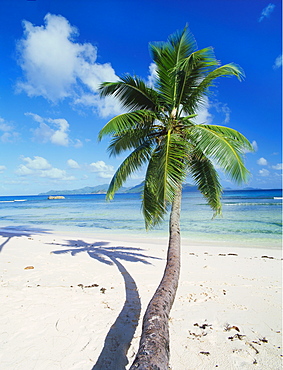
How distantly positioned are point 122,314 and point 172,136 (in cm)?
392

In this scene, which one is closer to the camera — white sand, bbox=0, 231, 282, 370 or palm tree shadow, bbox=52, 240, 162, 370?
palm tree shadow, bbox=52, 240, 162, 370

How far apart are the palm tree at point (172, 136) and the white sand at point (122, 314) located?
1214 mm

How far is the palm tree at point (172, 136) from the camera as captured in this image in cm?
Answer: 557

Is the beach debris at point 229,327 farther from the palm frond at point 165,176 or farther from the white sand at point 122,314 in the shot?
the palm frond at point 165,176

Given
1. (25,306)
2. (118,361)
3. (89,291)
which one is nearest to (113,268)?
(89,291)

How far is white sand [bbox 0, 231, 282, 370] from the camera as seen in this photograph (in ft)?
10.4

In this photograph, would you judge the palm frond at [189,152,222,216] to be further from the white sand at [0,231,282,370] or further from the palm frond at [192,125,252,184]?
the white sand at [0,231,282,370]

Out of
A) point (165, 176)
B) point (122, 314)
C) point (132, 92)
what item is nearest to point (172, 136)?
point (165, 176)

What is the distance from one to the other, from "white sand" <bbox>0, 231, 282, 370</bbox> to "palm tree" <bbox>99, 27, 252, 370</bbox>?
47.8 inches

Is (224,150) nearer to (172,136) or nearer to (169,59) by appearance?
(172,136)

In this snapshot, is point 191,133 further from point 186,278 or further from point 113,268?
point 113,268

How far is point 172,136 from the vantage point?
228 inches

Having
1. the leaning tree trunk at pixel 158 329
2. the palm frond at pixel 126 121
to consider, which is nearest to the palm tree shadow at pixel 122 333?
the leaning tree trunk at pixel 158 329

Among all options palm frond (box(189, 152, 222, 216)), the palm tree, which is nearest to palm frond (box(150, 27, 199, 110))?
the palm tree
